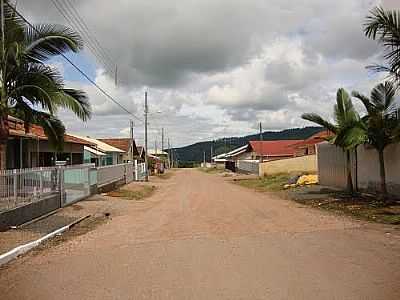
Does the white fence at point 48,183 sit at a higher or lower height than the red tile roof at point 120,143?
lower

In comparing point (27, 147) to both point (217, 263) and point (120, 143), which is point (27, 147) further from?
point (120, 143)

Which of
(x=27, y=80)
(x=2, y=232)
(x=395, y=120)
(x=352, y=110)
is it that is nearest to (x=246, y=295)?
(x=2, y=232)

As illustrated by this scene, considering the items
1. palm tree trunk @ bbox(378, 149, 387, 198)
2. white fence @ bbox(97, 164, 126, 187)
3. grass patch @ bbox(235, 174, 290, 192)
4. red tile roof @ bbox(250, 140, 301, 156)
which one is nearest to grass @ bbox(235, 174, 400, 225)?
palm tree trunk @ bbox(378, 149, 387, 198)

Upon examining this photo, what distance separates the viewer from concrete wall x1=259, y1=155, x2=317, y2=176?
51.3m

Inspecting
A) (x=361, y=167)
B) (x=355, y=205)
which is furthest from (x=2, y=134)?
(x=361, y=167)

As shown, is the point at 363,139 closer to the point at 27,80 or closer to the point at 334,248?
the point at 334,248

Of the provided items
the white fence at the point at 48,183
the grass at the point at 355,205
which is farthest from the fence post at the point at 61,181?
the grass at the point at 355,205

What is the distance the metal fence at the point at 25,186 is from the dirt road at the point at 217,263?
224cm

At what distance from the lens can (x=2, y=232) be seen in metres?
13.0

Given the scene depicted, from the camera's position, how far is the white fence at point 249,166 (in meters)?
65.7

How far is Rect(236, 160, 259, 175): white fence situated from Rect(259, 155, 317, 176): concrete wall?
7720mm

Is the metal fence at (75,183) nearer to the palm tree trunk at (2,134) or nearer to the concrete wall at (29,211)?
the concrete wall at (29,211)

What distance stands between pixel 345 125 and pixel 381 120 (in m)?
2.12

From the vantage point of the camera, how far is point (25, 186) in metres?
15.5
